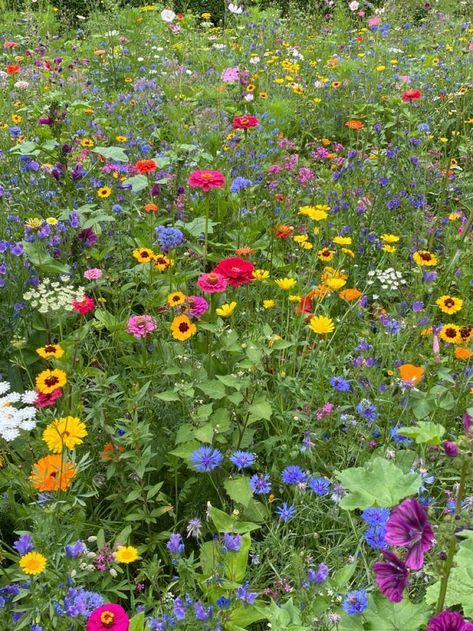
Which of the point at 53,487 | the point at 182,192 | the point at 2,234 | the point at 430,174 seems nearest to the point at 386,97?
the point at 430,174

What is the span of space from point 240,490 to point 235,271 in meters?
0.69

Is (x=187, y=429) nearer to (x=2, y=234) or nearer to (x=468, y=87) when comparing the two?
(x=2, y=234)

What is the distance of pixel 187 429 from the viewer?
183 cm

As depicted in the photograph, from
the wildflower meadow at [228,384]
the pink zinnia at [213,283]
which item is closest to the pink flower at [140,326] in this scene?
the wildflower meadow at [228,384]

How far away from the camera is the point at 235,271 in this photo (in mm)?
2008

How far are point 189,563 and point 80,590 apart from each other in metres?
0.27

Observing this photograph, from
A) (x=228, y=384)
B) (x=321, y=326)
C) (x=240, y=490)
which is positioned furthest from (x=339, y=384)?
(x=240, y=490)

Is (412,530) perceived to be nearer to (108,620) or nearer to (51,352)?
(108,620)

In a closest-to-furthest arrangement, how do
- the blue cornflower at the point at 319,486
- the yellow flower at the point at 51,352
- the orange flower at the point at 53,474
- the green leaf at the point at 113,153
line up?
the orange flower at the point at 53,474, the blue cornflower at the point at 319,486, the yellow flower at the point at 51,352, the green leaf at the point at 113,153

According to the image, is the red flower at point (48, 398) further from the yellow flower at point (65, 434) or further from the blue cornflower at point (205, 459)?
the blue cornflower at point (205, 459)

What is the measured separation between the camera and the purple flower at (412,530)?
89 cm

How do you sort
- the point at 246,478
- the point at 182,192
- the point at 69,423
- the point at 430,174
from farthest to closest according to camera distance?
the point at 430,174, the point at 182,192, the point at 246,478, the point at 69,423

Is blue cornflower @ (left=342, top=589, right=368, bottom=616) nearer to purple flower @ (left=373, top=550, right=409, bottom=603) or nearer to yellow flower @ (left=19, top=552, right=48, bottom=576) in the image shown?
purple flower @ (left=373, top=550, right=409, bottom=603)

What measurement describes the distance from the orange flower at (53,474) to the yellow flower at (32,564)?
0.68ft
